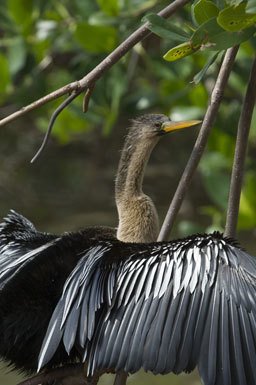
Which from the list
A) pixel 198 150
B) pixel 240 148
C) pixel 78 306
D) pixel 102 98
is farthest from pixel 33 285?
pixel 102 98

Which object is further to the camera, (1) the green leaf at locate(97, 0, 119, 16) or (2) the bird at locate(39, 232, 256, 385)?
(1) the green leaf at locate(97, 0, 119, 16)

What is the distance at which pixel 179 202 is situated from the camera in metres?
2.43

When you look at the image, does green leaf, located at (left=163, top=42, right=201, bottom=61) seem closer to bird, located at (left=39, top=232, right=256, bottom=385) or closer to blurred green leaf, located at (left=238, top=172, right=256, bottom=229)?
bird, located at (left=39, top=232, right=256, bottom=385)

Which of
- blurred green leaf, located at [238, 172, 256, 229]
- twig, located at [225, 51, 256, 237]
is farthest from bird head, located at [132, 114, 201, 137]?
blurred green leaf, located at [238, 172, 256, 229]

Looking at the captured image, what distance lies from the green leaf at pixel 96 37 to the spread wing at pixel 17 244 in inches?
51.2

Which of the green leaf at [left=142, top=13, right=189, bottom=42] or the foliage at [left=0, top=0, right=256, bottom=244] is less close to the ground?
the foliage at [left=0, top=0, right=256, bottom=244]

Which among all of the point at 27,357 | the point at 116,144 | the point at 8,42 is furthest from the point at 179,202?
the point at 116,144

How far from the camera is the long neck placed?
9.02ft

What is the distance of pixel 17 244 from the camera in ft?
8.17

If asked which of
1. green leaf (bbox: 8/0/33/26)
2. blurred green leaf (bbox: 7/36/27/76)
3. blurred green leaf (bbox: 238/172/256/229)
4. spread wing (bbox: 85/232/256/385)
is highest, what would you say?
green leaf (bbox: 8/0/33/26)

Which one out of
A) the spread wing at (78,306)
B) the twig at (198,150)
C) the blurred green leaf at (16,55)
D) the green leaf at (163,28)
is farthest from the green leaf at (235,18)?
the blurred green leaf at (16,55)

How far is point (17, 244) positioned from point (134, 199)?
19.5 inches

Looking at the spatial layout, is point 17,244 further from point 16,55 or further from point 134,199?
point 16,55

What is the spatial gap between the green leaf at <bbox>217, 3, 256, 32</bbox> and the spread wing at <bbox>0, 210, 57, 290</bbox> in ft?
2.66
